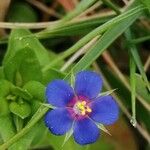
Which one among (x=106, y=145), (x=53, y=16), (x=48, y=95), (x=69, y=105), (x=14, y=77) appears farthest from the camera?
(x=53, y=16)

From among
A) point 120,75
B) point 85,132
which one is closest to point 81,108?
point 85,132

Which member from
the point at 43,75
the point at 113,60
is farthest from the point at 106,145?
the point at 43,75

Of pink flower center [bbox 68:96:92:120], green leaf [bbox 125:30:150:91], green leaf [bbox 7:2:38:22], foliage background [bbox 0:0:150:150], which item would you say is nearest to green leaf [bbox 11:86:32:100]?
foliage background [bbox 0:0:150:150]

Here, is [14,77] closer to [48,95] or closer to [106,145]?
[48,95]

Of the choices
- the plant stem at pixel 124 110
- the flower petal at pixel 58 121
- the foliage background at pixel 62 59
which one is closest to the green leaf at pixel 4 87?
the foliage background at pixel 62 59

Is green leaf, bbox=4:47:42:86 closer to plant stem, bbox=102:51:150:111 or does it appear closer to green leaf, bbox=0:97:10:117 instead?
green leaf, bbox=0:97:10:117

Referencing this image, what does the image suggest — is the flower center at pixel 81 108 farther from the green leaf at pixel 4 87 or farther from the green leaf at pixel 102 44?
the green leaf at pixel 4 87
